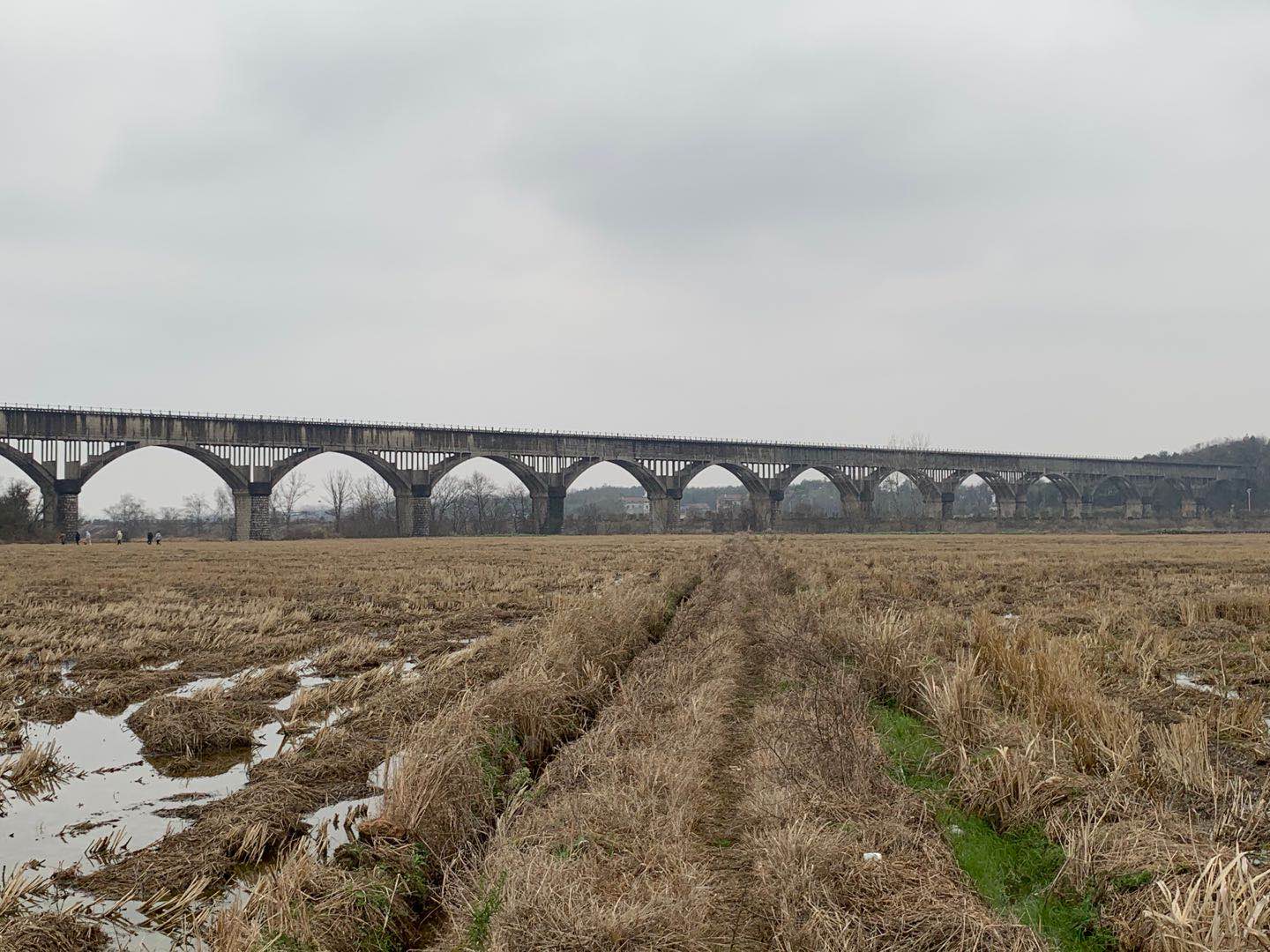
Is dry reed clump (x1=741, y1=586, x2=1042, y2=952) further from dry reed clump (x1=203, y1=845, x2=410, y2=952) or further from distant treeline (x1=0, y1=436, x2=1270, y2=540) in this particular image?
distant treeline (x1=0, y1=436, x2=1270, y2=540)

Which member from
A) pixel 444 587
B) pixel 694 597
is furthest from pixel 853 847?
pixel 444 587

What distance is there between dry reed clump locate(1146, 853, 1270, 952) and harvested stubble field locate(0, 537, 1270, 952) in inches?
0.8

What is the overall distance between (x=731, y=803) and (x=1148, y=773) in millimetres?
2826

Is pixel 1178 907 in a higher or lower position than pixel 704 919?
higher

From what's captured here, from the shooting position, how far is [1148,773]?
19.1 ft

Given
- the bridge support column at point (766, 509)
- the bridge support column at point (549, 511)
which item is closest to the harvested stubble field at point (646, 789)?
the bridge support column at point (549, 511)

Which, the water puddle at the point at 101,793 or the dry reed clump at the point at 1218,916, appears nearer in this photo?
the dry reed clump at the point at 1218,916

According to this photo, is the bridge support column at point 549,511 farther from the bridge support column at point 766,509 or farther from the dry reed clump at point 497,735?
the dry reed clump at point 497,735

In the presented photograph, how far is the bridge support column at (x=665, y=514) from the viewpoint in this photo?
88312mm

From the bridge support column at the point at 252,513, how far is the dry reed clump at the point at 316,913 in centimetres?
6766

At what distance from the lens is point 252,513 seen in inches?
2630

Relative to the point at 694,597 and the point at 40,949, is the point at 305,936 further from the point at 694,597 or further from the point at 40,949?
the point at 694,597

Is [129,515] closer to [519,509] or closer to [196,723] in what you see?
[519,509]

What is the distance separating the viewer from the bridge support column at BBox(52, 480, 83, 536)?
194ft
